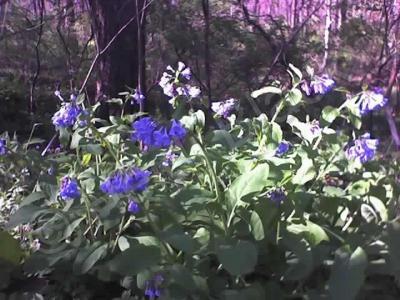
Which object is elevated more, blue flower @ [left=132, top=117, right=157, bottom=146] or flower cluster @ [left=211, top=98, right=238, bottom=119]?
blue flower @ [left=132, top=117, right=157, bottom=146]

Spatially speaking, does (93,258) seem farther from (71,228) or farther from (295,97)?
(295,97)

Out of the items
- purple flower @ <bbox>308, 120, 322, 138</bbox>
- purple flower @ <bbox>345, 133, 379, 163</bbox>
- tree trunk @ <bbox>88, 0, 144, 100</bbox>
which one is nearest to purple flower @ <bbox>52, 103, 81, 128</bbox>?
purple flower @ <bbox>308, 120, 322, 138</bbox>

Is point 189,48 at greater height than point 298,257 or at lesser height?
lesser

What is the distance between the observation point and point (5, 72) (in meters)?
7.87

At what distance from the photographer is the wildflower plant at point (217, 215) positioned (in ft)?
5.09

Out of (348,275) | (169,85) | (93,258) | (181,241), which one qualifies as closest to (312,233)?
(348,275)

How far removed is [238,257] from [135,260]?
26 cm

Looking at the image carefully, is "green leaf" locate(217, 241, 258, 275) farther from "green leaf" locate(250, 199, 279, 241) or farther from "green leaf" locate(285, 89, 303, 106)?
"green leaf" locate(285, 89, 303, 106)

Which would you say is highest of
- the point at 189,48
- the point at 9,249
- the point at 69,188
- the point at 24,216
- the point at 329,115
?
the point at 329,115

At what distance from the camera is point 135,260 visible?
1544 millimetres

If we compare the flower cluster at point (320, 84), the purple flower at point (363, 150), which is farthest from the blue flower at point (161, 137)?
the flower cluster at point (320, 84)

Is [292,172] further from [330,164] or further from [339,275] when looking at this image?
[339,275]

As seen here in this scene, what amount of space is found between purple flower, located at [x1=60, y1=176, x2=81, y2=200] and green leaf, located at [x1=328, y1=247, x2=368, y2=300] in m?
0.72

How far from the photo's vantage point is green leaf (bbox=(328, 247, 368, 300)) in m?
1.45
